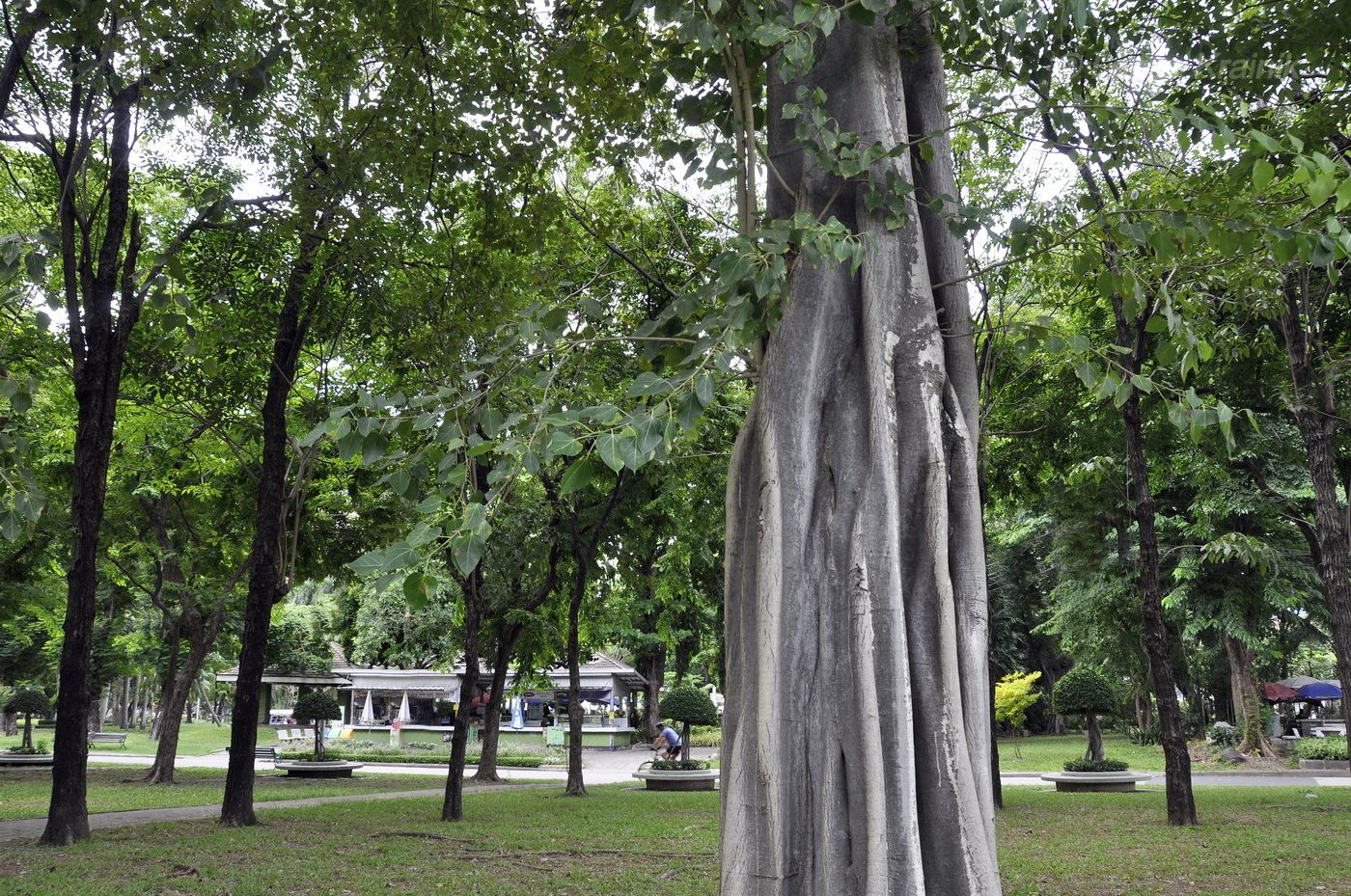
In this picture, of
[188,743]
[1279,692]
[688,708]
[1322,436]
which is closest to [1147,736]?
[1279,692]

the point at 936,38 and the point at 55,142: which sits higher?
the point at 55,142

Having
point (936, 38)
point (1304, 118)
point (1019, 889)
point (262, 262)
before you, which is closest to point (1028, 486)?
point (1304, 118)

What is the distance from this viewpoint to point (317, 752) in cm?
2319

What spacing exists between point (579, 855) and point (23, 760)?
1937cm

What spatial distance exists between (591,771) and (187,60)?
21760 mm

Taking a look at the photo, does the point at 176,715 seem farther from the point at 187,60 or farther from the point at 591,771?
the point at 187,60

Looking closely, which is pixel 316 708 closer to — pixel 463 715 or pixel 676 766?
pixel 676 766

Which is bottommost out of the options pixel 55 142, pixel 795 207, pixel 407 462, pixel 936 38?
pixel 407 462

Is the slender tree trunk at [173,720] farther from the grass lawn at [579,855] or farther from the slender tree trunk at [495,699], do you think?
the grass lawn at [579,855]

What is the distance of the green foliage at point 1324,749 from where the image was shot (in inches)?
970

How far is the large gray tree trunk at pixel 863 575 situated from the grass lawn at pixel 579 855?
4301mm

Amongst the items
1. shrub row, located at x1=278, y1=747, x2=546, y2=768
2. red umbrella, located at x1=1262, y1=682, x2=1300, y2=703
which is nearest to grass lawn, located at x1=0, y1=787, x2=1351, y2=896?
shrub row, located at x1=278, y1=747, x2=546, y2=768

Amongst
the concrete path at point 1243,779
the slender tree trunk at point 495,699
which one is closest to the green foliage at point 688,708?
the slender tree trunk at point 495,699

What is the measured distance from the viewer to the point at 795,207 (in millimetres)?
4121
